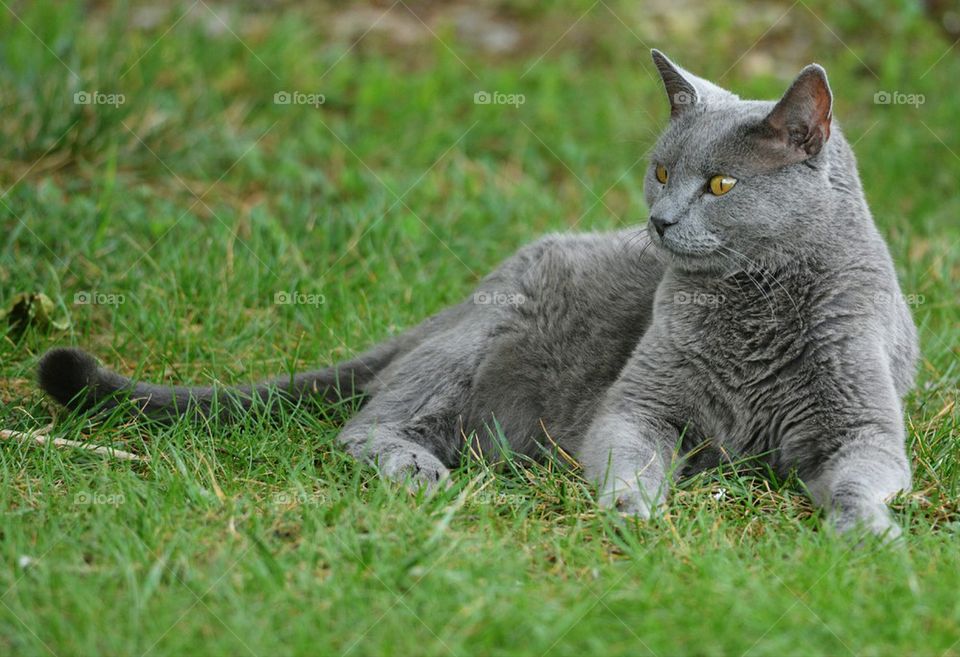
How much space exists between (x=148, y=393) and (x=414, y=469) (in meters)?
0.81

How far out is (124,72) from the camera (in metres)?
5.04

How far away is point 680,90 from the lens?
3.05 m

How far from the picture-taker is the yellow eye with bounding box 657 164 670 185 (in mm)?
2951

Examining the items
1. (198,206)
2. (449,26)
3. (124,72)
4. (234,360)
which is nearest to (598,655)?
(234,360)

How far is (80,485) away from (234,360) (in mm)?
1028

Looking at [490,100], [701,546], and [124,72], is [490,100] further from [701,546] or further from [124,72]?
[701,546]

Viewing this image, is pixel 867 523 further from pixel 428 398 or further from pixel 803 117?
pixel 428 398

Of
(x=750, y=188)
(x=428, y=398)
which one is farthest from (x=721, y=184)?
(x=428, y=398)

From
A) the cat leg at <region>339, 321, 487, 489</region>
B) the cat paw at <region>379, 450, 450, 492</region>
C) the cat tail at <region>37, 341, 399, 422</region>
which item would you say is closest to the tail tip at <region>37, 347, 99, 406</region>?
the cat tail at <region>37, 341, 399, 422</region>

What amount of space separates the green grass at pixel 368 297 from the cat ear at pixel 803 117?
58 cm

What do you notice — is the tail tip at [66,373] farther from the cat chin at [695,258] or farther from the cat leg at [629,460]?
the cat chin at [695,258]

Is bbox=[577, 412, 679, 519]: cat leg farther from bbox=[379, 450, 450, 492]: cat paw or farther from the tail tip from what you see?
the tail tip

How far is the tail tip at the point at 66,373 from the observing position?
2990 millimetres

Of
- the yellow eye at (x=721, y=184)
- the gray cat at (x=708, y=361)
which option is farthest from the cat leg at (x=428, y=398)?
the yellow eye at (x=721, y=184)
